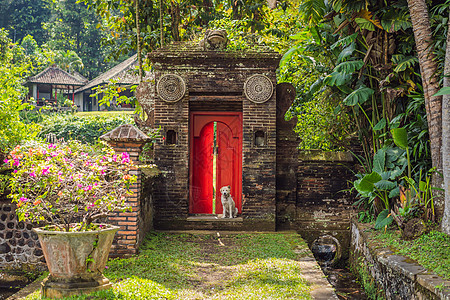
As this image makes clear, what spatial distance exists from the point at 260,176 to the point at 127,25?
7.65 m

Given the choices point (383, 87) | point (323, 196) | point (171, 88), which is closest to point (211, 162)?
point (171, 88)

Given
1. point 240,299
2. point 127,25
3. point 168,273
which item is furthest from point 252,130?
point 127,25

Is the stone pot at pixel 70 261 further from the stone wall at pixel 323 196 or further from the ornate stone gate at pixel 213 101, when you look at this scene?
the stone wall at pixel 323 196

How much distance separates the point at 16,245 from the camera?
277 inches

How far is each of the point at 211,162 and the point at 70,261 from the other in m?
5.32

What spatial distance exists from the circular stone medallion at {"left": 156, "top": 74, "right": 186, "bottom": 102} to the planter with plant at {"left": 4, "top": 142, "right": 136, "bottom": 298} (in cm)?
352

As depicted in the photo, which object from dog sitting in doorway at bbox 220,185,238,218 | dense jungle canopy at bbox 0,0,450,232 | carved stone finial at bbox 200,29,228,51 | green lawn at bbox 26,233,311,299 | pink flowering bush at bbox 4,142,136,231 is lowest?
green lawn at bbox 26,233,311,299

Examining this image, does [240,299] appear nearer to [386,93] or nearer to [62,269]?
[62,269]

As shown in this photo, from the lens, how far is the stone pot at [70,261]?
496cm

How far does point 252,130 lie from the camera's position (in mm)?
9133

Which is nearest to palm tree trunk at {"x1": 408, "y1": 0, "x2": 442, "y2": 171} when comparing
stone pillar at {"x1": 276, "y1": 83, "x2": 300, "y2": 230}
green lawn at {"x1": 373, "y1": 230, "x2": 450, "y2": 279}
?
green lawn at {"x1": 373, "y1": 230, "x2": 450, "y2": 279}

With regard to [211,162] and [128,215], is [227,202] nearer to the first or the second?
[211,162]

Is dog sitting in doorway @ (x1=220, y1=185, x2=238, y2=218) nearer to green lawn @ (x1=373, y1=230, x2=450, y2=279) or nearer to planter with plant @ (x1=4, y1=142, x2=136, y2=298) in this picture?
green lawn @ (x1=373, y1=230, x2=450, y2=279)

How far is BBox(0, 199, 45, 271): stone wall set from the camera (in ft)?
23.0
